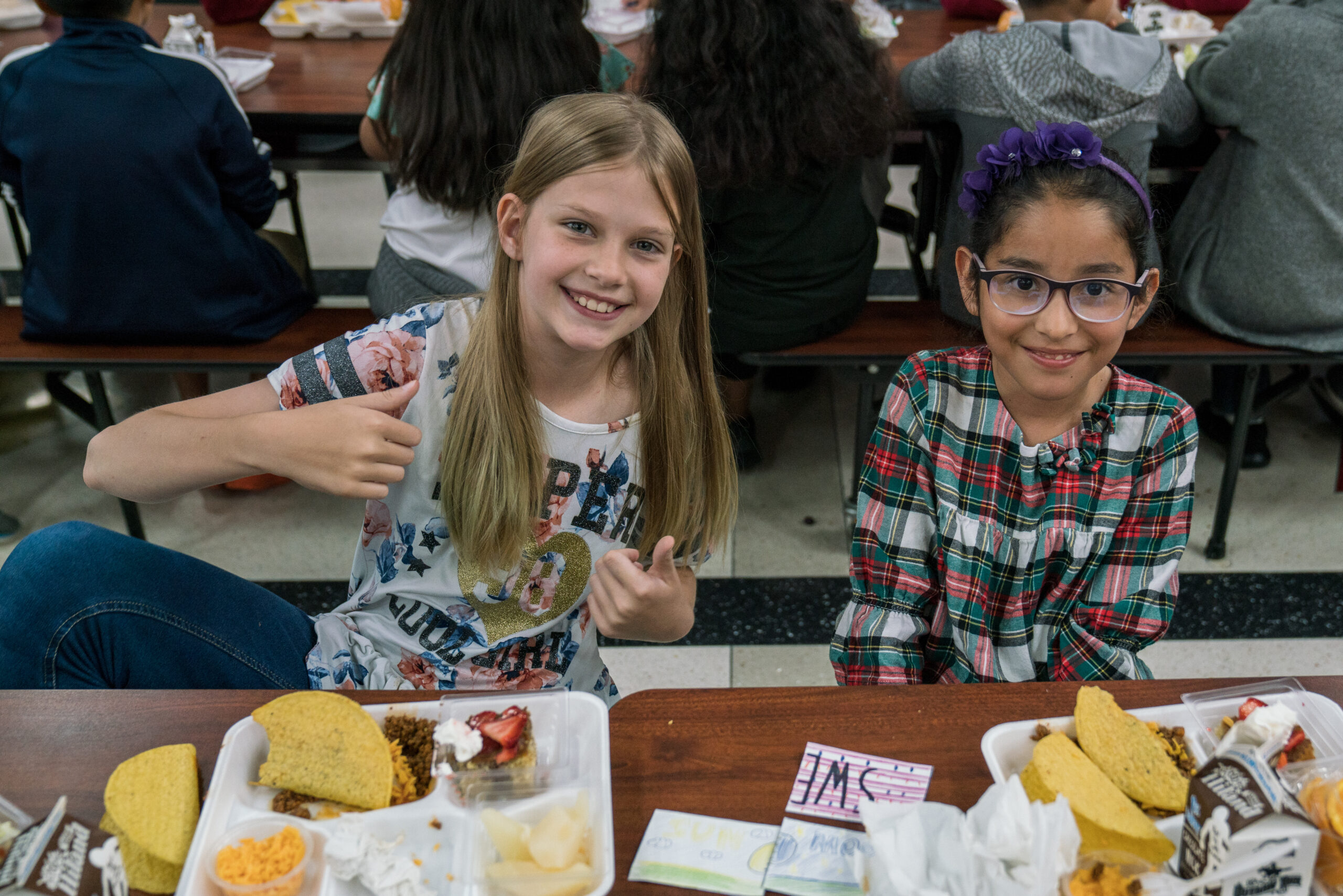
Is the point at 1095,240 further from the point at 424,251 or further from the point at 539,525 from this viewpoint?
the point at 424,251

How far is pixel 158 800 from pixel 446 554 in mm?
497

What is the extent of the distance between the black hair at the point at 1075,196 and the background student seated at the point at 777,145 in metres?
0.71

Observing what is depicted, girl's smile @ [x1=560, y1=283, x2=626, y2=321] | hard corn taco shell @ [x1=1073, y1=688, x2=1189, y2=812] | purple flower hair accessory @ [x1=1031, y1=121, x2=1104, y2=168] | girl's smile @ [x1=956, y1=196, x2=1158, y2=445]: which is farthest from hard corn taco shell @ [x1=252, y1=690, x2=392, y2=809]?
purple flower hair accessory @ [x1=1031, y1=121, x2=1104, y2=168]

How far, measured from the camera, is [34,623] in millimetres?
1106


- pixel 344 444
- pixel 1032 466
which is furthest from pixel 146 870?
pixel 1032 466

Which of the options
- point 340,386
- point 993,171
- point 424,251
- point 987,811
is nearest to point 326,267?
point 424,251

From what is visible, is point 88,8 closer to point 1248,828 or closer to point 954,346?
point 954,346

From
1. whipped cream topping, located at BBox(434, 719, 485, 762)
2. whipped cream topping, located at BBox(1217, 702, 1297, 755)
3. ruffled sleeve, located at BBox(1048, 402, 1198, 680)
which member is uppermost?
whipped cream topping, located at BBox(434, 719, 485, 762)

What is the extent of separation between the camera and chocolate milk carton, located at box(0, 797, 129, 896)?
0.78m

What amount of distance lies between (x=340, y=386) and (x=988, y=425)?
81 centimetres

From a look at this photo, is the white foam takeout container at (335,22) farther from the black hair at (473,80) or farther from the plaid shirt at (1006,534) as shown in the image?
the plaid shirt at (1006,534)

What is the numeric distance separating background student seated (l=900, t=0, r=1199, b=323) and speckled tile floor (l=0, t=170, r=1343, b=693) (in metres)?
0.61

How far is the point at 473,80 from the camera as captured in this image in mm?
2021

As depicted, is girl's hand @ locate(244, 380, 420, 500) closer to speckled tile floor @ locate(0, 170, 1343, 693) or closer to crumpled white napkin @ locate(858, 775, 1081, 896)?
crumpled white napkin @ locate(858, 775, 1081, 896)
